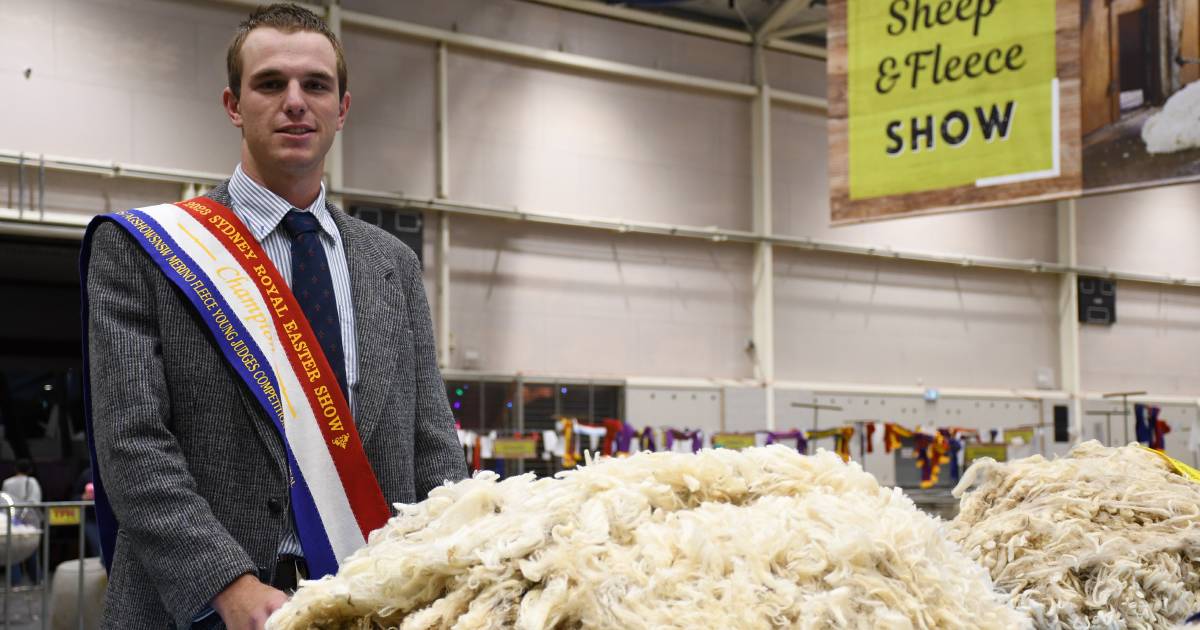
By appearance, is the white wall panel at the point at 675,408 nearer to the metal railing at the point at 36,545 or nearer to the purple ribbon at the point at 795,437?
the purple ribbon at the point at 795,437

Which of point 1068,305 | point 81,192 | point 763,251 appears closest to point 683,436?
point 763,251

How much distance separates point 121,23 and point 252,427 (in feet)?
31.1

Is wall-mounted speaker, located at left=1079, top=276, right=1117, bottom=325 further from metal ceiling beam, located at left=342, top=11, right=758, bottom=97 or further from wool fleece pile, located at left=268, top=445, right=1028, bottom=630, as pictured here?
wool fleece pile, located at left=268, top=445, right=1028, bottom=630

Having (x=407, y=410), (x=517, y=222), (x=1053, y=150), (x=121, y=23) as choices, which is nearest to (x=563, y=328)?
(x=517, y=222)

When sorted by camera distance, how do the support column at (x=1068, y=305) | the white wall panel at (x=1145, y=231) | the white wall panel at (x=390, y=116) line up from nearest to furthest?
the white wall panel at (x=390, y=116) → the support column at (x=1068, y=305) → the white wall panel at (x=1145, y=231)

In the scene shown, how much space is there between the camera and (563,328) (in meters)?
12.0

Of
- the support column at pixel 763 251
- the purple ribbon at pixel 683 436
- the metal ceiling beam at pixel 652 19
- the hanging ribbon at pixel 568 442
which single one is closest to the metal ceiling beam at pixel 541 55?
the support column at pixel 763 251

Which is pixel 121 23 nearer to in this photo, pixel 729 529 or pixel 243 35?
pixel 243 35

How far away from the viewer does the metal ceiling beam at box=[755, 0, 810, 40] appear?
12.7m

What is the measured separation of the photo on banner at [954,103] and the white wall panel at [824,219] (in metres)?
7.80

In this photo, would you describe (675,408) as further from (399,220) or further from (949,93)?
(949,93)

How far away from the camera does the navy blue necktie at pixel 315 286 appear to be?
4.99 feet

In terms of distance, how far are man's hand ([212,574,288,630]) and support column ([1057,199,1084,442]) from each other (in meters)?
15.3

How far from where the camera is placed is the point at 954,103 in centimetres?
481
